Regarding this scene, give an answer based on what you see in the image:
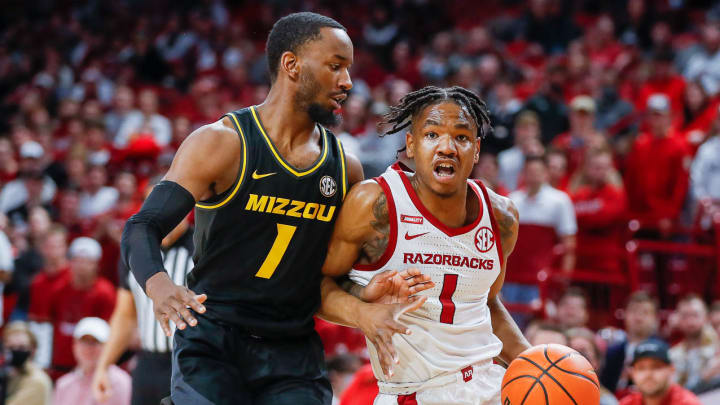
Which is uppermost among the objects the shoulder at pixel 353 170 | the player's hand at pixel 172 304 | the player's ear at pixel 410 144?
the player's ear at pixel 410 144

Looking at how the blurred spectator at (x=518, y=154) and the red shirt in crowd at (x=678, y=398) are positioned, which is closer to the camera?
the red shirt in crowd at (x=678, y=398)

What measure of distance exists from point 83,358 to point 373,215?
4128 mm

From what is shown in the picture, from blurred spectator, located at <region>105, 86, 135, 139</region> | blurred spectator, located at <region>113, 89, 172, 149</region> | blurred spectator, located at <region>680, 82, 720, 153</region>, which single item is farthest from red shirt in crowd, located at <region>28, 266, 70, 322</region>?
blurred spectator, located at <region>680, 82, 720, 153</region>

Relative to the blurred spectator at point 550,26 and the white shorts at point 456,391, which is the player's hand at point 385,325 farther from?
the blurred spectator at point 550,26

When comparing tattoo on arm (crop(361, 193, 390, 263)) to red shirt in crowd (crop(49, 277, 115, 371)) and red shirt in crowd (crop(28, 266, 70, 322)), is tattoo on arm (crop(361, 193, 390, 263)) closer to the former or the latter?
red shirt in crowd (crop(49, 277, 115, 371))

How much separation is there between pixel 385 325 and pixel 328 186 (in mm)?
687

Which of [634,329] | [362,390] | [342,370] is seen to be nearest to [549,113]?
[634,329]

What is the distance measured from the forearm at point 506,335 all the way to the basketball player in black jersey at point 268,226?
30.9 inches

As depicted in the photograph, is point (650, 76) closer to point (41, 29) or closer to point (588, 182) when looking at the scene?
point (588, 182)

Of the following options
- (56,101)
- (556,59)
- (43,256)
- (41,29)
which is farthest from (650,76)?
(41,29)

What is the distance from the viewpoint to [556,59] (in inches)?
479

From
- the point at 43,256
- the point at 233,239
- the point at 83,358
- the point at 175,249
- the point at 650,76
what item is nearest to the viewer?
the point at 233,239

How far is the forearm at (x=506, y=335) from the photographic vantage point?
164 inches

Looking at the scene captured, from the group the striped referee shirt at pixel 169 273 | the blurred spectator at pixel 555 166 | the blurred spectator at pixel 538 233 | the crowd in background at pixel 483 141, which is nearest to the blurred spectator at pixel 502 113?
the crowd in background at pixel 483 141
